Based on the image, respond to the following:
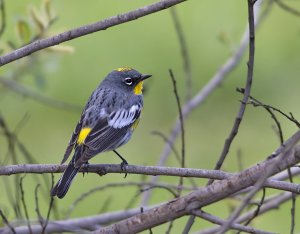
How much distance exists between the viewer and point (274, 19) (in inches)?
447

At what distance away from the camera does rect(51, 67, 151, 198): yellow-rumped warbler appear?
4520mm

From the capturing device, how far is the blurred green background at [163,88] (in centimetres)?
865

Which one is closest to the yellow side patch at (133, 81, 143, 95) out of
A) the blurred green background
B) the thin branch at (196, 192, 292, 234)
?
the thin branch at (196, 192, 292, 234)

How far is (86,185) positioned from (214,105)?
2354 millimetres

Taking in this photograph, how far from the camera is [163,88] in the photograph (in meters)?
10.2

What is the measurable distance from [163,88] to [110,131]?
529 centimetres

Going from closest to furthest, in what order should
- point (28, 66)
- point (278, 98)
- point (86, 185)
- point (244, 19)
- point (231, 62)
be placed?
point (28, 66) → point (231, 62) → point (86, 185) → point (278, 98) → point (244, 19)

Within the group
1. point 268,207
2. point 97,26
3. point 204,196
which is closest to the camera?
point 204,196

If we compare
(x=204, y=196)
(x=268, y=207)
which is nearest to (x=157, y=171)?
(x=204, y=196)

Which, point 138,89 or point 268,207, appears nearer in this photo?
point 268,207

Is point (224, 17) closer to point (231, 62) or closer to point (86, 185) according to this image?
point (86, 185)

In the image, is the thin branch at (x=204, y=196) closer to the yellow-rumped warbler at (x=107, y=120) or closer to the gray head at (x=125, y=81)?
the yellow-rumped warbler at (x=107, y=120)

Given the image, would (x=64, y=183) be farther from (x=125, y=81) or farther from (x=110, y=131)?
(x=125, y=81)

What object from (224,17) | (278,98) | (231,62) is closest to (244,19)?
(224,17)
